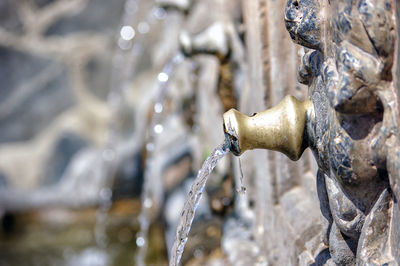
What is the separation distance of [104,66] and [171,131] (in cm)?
144

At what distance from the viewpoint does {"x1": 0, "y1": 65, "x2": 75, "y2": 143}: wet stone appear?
412 cm

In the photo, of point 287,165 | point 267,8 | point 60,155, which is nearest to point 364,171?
point 287,165

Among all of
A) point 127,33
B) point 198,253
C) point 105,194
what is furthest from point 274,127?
point 127,33

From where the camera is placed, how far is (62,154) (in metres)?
4.07

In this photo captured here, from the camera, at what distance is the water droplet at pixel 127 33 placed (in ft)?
12.9

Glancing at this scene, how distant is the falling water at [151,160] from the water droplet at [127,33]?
4.34 ft

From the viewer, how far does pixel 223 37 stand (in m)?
1.78

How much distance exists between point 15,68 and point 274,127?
354 centimetres

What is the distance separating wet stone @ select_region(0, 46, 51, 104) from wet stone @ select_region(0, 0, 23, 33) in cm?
17

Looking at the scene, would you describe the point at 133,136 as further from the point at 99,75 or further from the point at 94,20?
the point at 94,20

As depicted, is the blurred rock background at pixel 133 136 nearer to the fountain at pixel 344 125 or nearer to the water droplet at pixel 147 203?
the water droplet at pixel 147 203

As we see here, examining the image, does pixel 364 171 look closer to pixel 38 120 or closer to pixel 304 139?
pixel 304 139

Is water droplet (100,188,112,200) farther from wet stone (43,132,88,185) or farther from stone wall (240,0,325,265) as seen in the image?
stone wall (240,0,325,265)

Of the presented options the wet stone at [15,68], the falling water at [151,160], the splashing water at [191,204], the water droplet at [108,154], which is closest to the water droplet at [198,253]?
the splashing water at [191,204]
